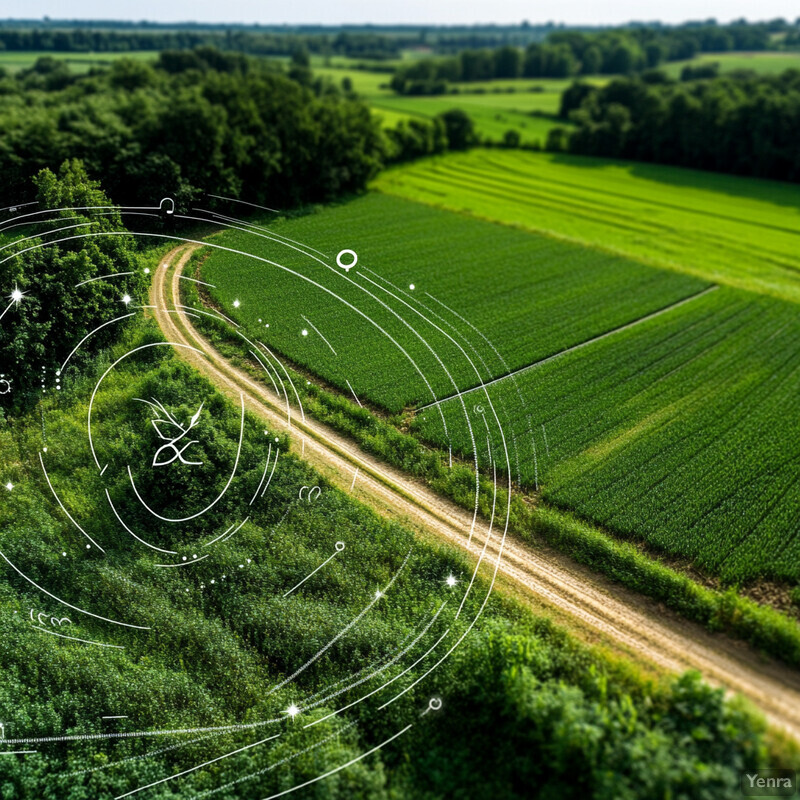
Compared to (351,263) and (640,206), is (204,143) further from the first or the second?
(640,206)

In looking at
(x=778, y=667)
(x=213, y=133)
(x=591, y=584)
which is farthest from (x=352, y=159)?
(x=778, y=667)

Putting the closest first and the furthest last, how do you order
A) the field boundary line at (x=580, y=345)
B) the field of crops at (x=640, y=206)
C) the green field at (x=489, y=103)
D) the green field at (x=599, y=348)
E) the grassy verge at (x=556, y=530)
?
1. the grassy verge at (x=556, y=530)
2. the green field at (x=599, y=348)
3. the field boundary line at (x=580, y=345)
4. the field of crops at (x=640, y=206)
5. the green field at (x=489, y=103)

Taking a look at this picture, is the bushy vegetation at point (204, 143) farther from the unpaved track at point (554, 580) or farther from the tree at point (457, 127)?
the tree at point (457, 127)

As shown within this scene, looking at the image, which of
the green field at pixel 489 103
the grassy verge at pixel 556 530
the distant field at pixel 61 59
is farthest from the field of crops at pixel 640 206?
the distant field at pixel 61 59

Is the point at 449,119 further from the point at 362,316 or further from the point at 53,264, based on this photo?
the point at 53,264

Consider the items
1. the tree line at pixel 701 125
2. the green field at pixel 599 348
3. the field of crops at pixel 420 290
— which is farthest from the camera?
the tree line at pixel 701 125

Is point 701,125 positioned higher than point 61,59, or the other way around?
point 61,59

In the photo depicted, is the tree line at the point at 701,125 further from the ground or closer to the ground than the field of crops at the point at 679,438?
further from the ground
